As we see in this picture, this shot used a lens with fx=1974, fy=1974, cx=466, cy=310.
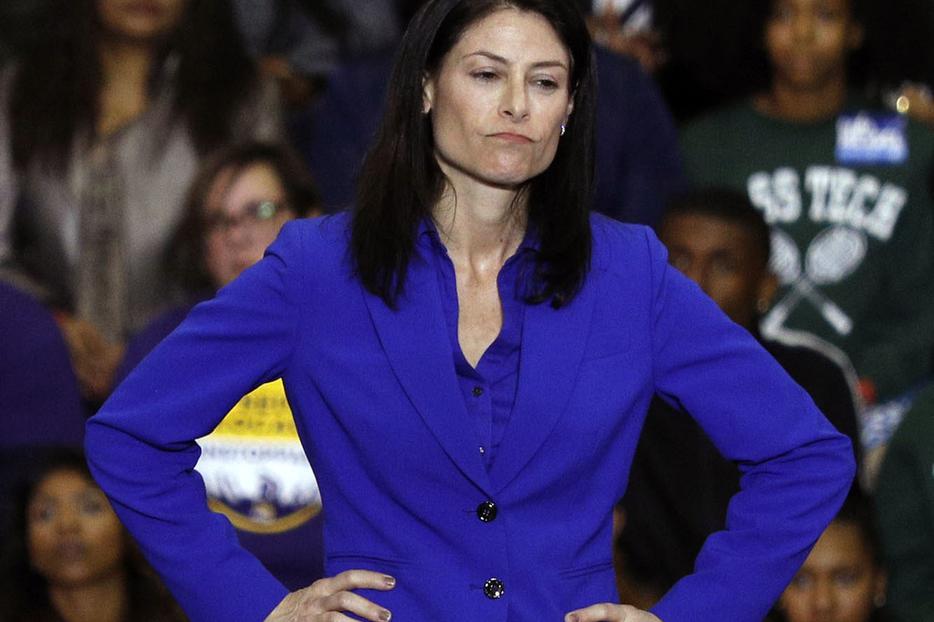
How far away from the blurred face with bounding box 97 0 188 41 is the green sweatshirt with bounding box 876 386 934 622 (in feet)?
6.81

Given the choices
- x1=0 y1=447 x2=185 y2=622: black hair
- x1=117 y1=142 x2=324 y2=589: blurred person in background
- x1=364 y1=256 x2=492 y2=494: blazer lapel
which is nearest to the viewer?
x1=364 y1=256 x2=492 y2=494: blazer lapel

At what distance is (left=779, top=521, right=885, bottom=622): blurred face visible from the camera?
13.9 ft

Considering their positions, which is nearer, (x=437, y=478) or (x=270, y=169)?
(x=437, y=478)

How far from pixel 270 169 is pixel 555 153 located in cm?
204

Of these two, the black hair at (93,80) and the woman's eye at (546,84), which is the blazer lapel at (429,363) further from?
the black hair at (93,80)

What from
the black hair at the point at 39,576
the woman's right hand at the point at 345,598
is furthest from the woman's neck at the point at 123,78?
the woman's right hand at the point at 345,598

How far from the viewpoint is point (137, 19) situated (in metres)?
5.01

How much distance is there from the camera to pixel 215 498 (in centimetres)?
395

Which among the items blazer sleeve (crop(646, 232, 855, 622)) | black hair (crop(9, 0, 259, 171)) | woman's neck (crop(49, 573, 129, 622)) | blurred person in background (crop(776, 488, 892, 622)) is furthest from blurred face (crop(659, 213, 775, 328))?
blazer sleeve (crop(646, 232, 855, 622))

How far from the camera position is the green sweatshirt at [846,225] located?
16.6ft

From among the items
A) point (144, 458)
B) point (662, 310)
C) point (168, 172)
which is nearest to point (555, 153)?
point (662, 310)

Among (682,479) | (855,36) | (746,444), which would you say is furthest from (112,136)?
(746,444)

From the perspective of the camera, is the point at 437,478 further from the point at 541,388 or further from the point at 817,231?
the point at 817,231

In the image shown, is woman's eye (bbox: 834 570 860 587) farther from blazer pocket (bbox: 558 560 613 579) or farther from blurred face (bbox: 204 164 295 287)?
blazer pocket (bbox: 558 560 613 579)
